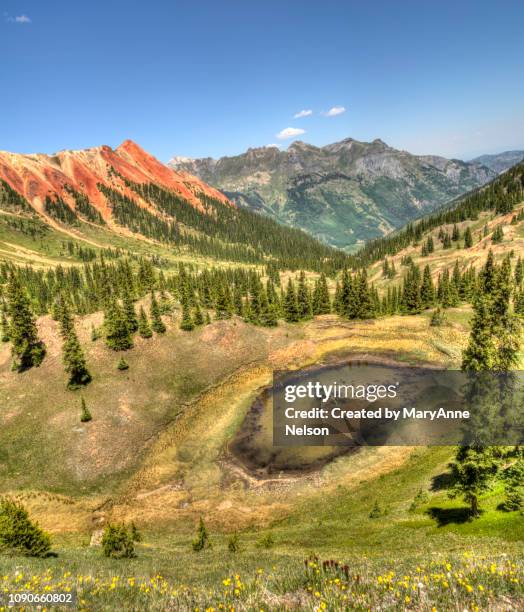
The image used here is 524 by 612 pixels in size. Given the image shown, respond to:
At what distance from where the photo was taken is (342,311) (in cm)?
10712

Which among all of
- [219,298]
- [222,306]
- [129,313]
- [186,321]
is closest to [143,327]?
[129,313]

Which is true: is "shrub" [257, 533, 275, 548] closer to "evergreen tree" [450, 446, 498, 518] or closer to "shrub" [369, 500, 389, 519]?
"shrub" [369, 500, 389, 519]

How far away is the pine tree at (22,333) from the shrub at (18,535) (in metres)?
44.4

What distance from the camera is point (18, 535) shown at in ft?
74.3

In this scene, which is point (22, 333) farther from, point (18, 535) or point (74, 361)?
point (18, 535)

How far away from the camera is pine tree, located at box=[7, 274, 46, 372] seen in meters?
59.0

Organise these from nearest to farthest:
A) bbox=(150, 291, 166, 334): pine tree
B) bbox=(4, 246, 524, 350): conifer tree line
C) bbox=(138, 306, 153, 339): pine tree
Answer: bbox=(138, 306, 153, 339): pine tree
bbox=(150, 291, 166, 334): pine tree
bbox=(4, 246, 524, 350): conifer tree line

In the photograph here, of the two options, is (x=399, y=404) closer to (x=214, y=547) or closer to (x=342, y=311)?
(x=214, y=547)

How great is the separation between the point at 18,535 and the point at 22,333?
154ft

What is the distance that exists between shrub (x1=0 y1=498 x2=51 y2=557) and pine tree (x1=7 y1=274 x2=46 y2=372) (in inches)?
1747

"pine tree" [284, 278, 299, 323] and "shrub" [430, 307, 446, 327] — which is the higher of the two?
"pine tree" [284, 278, 299, 323]

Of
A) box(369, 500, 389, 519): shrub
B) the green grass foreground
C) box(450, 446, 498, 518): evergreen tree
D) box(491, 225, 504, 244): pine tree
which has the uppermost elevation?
box(491, 225, 504, 244): pine tree

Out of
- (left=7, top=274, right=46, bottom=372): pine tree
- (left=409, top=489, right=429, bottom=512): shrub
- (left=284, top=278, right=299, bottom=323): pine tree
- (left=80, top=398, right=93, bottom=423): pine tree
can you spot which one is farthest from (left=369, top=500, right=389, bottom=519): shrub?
(left=284, top=278, right=299, bottom=323): pine tree

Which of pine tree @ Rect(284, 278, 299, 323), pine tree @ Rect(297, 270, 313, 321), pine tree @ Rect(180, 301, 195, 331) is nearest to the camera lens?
pine tree @ Rect(180, 301, 195, 331)
